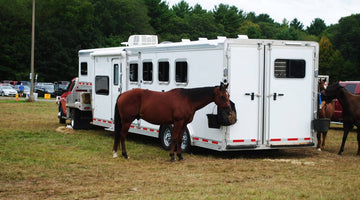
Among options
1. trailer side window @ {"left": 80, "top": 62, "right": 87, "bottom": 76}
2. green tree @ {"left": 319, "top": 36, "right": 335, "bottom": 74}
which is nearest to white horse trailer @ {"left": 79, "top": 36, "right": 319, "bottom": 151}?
trailer side window @ {"left": 80, "top": 62, "right": 87, "bottom": 76}

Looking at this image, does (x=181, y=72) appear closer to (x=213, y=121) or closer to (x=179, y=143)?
(x=213, y=121)

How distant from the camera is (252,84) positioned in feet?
36.8

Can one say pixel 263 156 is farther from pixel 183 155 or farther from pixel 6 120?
pixel 6 120

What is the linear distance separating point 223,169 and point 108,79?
21.7 ft

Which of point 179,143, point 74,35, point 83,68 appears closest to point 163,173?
point 179,143

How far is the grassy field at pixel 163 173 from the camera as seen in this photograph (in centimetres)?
784

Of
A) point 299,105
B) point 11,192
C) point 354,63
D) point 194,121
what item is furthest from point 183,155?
point 354,63

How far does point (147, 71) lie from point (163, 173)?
15.2 ft

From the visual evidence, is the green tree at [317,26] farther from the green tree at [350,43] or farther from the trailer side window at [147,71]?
the trailer side window at [147,71]

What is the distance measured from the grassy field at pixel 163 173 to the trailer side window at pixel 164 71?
6.09ft

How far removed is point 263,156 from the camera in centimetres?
1231

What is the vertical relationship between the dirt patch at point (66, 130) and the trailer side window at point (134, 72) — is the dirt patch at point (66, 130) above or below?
below

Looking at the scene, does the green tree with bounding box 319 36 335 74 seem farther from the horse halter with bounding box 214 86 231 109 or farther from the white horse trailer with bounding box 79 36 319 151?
the horse halter with bounding box 214 86 231 109

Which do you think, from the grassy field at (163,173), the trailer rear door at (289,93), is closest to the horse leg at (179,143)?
the grassy field at (163,173)
